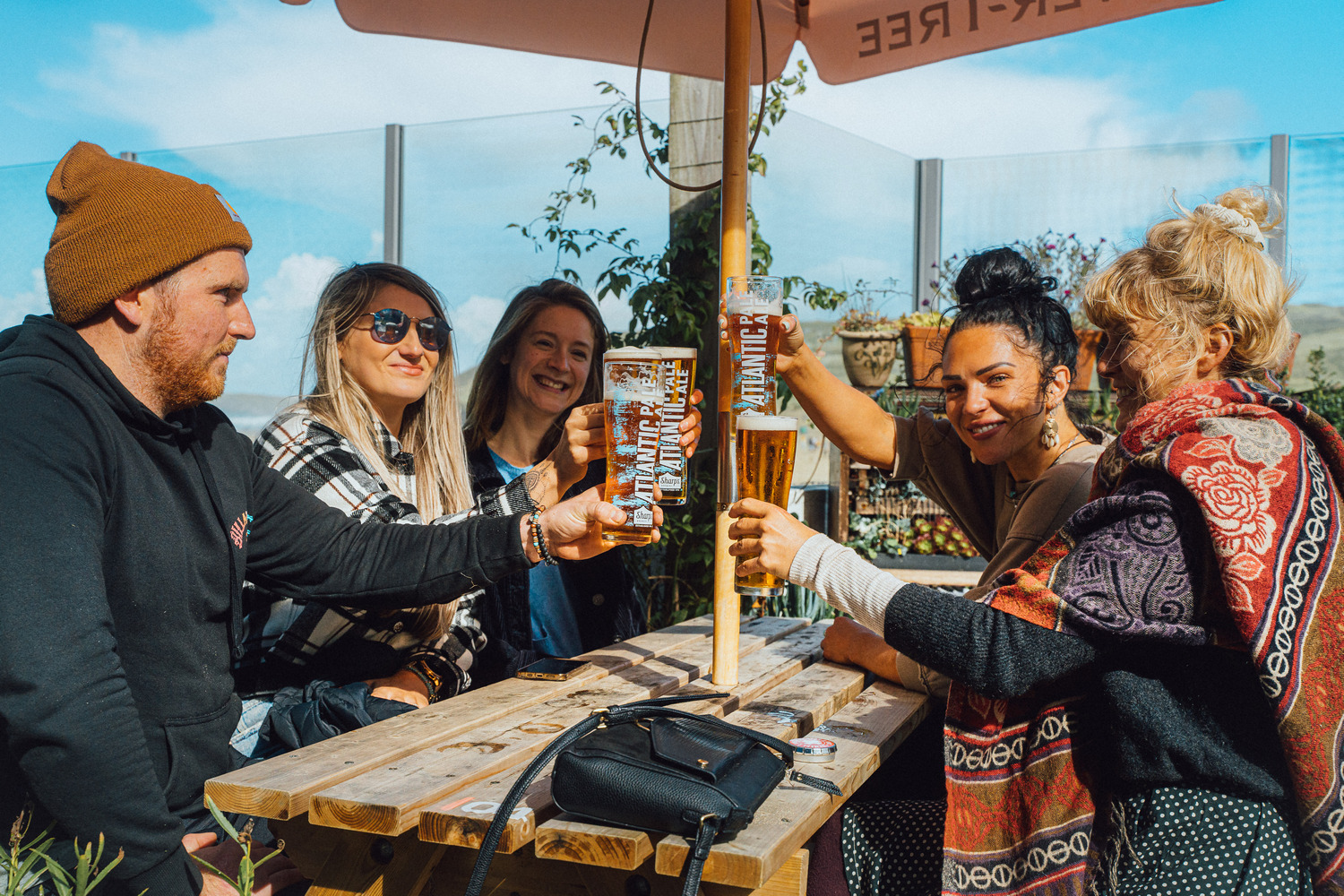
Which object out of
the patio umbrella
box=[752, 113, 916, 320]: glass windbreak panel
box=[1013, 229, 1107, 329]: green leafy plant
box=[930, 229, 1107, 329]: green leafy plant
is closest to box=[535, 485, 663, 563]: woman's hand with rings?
the patio umbrella

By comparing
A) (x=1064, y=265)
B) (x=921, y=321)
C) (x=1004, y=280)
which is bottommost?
(x=1004, y=280)

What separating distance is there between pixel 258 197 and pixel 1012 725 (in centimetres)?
723

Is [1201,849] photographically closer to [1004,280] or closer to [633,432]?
[633,432]

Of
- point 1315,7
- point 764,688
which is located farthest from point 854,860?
point 1315,7

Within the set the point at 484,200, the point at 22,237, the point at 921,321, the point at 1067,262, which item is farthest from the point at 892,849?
the point at 22,237

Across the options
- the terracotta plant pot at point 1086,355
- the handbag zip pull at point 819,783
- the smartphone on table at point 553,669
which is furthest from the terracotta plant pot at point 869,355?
the handbag zip pull at point 819,783

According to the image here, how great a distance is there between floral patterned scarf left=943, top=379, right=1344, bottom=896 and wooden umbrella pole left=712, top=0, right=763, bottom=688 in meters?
0.47

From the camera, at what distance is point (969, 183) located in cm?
705

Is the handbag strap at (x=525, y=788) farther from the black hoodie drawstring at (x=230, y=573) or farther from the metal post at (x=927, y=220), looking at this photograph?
the metal post at (x=927, y=220)

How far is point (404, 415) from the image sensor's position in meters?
2.75

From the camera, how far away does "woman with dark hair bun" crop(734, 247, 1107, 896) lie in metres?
2.03

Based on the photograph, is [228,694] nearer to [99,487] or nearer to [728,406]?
[99,487]

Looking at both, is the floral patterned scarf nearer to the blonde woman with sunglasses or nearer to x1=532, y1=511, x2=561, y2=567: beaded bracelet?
x1=532, y1=511, x2=561, y2=567: beaded bracelet

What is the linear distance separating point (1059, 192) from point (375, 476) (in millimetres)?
6353
